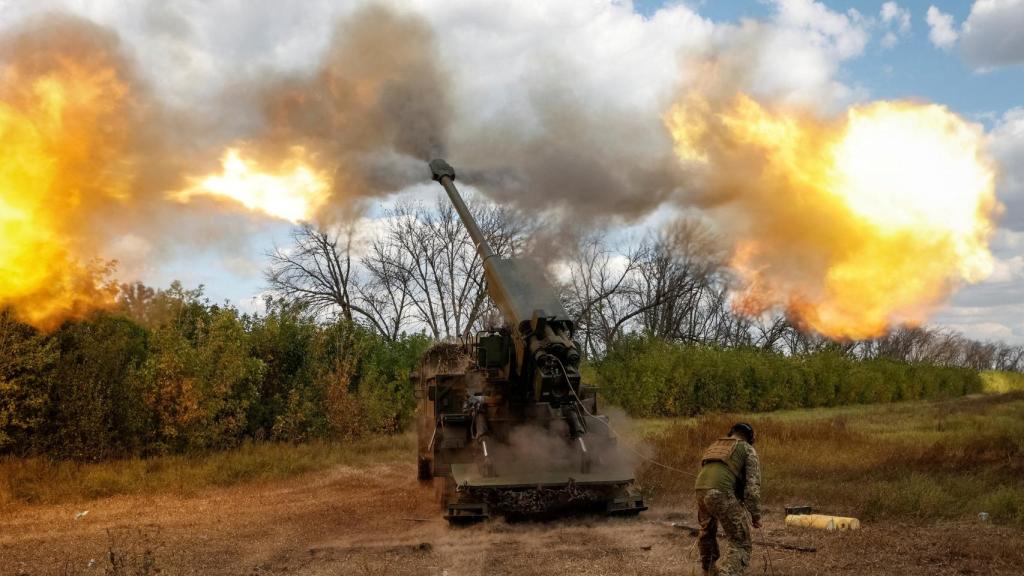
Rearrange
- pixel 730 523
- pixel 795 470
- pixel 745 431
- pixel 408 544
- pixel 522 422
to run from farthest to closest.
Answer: pixel 795 470 → pixel 522 422 → pixel 408 544 → pixel 745 431 → pixel 730 523

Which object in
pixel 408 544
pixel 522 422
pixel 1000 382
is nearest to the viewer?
pixel 408 544

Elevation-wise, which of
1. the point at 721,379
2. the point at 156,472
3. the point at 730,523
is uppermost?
the point at 721,379

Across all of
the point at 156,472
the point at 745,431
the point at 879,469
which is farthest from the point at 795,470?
the point at 156,472

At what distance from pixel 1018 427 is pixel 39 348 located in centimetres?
2084

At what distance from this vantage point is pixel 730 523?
7.68m

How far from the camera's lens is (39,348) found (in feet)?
→ 51.8

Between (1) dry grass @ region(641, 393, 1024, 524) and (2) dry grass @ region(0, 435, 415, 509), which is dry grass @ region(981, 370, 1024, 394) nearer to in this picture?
(1) dry grass @ region(641, 393, 1024, 524)

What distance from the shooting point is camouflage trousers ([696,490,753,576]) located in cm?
756

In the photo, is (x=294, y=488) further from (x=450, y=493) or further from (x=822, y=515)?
(x=822, y=515)

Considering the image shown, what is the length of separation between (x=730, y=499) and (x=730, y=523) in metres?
0.21

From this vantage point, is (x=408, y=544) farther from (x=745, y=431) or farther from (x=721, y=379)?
(x=721, y=379)

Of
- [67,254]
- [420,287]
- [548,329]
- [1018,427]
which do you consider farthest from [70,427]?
[420,287]

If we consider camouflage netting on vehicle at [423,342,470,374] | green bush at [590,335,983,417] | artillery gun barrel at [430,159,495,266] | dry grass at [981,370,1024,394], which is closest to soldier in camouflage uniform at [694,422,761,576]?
artillery gun barrel at [430,159,495,266]

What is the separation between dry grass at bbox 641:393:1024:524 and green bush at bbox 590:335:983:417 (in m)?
11.7
